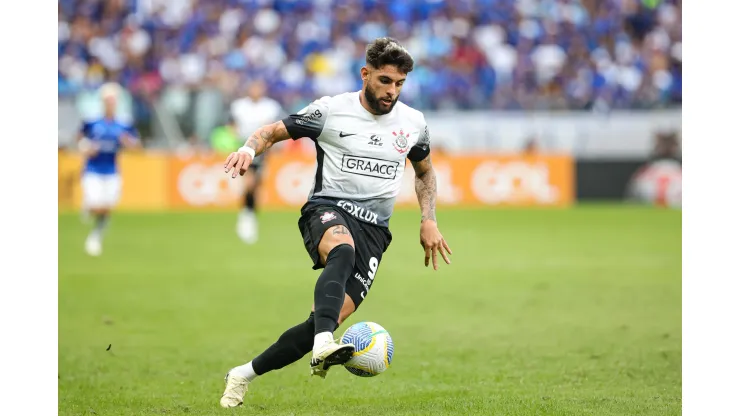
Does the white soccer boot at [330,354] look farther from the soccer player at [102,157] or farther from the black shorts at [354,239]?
the soccer player at [102,157]

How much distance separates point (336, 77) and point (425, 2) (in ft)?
15.5

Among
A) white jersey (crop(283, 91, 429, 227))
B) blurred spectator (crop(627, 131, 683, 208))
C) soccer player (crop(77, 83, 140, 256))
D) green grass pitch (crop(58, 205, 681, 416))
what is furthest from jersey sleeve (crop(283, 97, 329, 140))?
blurred spectator (crop(627, 131, 683, 208))

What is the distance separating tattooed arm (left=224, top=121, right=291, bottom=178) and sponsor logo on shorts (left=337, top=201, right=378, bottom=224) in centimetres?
55

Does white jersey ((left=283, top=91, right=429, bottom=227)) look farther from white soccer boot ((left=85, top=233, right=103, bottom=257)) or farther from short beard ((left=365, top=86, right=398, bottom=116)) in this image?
white soccer boot ((left=85, top=233, right=103, bottom=257))

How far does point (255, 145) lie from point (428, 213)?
1.22m

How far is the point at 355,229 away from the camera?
6.54 m

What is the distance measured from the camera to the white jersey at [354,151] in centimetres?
662

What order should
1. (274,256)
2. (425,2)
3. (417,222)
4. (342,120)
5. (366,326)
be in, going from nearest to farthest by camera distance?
(366,326), (342,120), (274,256), (417,222), (425,2)

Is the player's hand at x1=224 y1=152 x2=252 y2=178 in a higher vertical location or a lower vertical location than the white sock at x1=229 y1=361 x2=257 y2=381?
higher

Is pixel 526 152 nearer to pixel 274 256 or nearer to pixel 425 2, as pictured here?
pixel 425 2

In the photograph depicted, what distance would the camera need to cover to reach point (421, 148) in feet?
22.5

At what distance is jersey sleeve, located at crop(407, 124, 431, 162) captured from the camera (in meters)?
6.84
